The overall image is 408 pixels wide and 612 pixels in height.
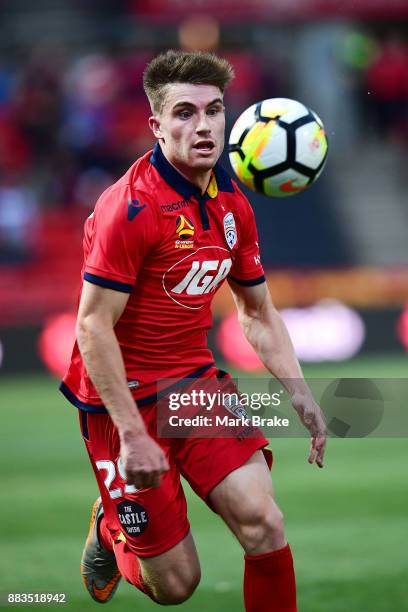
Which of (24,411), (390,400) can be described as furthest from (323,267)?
(390,400)

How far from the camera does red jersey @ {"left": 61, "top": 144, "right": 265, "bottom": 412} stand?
4562 millimetres

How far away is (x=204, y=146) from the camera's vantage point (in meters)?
4.74

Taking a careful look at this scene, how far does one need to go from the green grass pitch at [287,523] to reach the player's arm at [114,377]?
157cm

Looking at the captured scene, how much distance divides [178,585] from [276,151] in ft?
6.79

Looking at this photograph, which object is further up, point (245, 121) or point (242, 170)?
point (245, 121)

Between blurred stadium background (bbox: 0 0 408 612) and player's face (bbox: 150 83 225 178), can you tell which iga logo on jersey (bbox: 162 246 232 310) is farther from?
blurred stadium background (bbox: 0 0 408 612)

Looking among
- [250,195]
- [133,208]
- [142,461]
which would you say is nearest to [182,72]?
[133,208]

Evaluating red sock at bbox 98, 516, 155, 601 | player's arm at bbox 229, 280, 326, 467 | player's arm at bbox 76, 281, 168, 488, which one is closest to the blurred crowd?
player's arm at bbox 229, 280, 326, 467

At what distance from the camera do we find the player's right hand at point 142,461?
4363mm

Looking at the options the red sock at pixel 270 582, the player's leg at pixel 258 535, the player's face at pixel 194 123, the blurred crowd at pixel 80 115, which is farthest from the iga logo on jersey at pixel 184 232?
the blurred crowd at pixel 80 115

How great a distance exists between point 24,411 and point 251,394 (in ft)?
24.2

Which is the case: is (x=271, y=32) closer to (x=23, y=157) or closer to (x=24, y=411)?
(x=23, y=157)

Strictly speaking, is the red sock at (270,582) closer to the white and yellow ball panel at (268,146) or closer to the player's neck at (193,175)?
the player's neck at (193,175)

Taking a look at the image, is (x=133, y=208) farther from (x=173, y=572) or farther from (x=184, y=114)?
(x=173, y=572)
